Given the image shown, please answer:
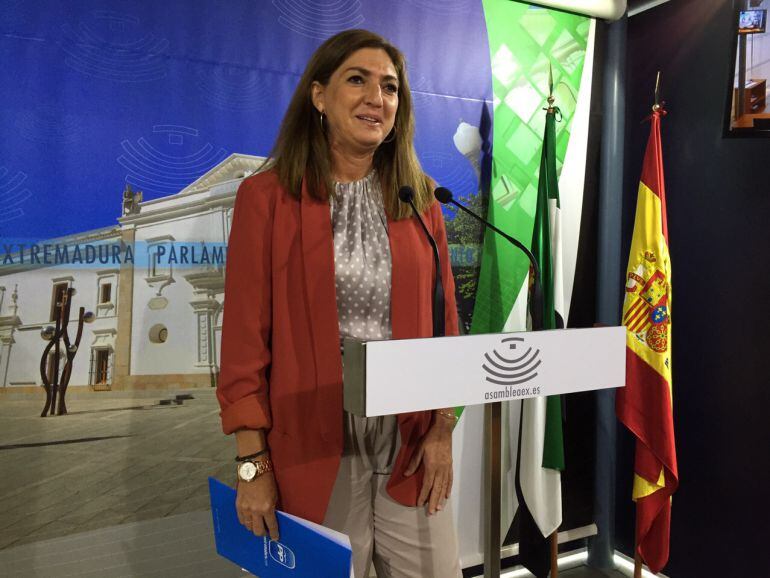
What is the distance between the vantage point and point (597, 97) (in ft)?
9.21

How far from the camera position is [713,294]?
2496 mm

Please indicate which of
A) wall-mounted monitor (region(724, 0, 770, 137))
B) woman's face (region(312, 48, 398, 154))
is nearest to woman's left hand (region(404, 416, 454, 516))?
woman's face (region(312, 48, 398, 154))

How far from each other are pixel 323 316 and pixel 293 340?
0.30 feet

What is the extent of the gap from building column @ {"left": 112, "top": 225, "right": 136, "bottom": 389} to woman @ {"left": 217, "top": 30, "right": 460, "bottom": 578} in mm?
778

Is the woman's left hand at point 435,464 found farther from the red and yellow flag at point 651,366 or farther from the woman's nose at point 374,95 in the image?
the red and yellow flag at point 651,366

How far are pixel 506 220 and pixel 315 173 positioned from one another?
1.38m

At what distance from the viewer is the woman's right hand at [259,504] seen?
118 centimetres

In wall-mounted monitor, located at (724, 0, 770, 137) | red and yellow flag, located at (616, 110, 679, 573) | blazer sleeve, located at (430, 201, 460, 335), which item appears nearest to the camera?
blazer sleeve, located at (430, 201, 460, 335)

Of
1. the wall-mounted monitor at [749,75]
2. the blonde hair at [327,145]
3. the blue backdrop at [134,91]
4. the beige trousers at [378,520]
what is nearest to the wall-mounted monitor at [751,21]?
the wall-mounted monitor at [749,75]

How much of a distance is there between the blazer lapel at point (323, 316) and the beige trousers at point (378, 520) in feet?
0.26

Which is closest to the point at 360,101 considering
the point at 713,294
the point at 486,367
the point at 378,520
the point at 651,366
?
the point at 486,367

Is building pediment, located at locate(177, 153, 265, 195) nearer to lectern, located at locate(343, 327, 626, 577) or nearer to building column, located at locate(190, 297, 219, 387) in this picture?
building column, located at locate(190, 297, 219, 387)

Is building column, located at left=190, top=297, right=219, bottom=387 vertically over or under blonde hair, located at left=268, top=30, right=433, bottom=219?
under

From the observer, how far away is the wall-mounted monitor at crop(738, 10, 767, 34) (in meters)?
2.32
